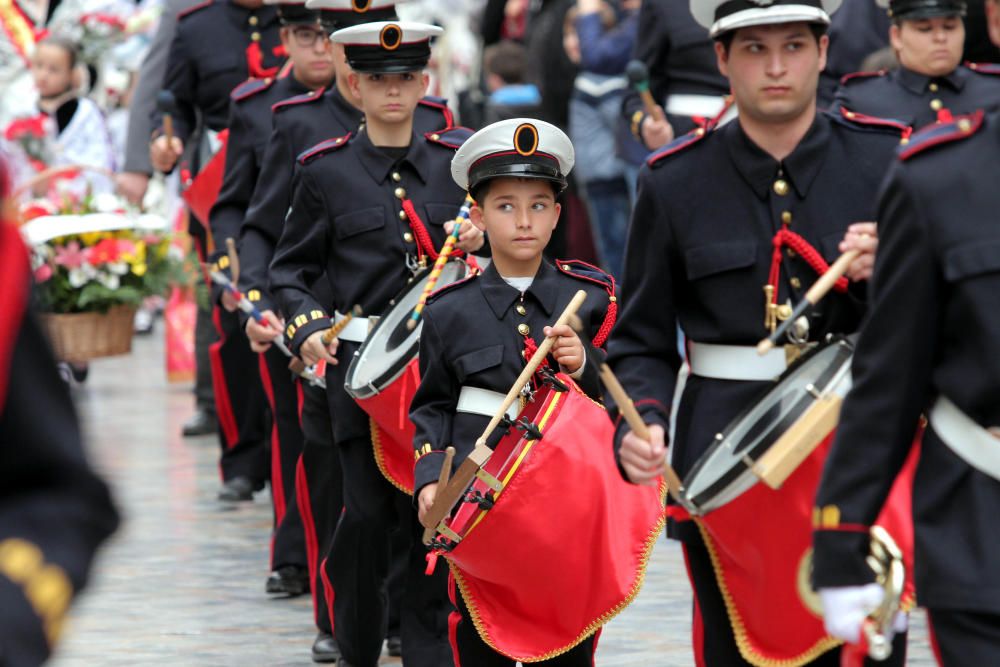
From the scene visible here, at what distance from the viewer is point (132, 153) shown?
1128 cm

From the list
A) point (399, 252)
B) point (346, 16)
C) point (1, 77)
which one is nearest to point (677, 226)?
point (399, 252)

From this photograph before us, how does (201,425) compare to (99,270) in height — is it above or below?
below

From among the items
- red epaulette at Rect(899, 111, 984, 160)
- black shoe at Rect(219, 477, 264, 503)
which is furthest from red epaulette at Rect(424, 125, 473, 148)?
black shoe at Rect(219, 477, 264, 503)

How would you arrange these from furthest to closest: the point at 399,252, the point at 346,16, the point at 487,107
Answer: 1. the point at 487,107
2. the point at 346,16
3. the point at 399,252

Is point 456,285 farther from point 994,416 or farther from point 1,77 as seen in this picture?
point 1,77

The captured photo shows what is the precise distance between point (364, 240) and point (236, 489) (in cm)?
357

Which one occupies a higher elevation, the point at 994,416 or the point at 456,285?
the point at 994,416

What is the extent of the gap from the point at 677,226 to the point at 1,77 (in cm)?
1220

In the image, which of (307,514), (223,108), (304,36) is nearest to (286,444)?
(307,514)

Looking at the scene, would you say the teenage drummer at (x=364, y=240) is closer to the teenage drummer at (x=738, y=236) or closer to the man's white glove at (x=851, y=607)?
the teenage drummer at (x=738, y=236)

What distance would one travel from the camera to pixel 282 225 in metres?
7.32

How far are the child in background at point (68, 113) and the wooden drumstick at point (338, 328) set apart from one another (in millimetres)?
7941

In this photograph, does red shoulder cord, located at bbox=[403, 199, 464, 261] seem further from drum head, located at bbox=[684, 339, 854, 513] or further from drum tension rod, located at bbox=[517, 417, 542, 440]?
drum head, located at bbox=[684, 339, 854, 513]

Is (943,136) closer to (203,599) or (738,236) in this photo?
(738,236)
